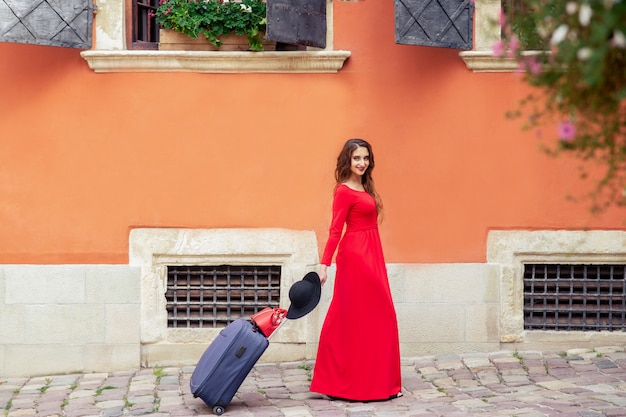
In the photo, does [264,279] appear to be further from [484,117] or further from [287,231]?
[484,117]

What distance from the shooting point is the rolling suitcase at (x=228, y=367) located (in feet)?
18.7

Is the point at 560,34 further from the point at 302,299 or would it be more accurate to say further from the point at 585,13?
the point at 302,299

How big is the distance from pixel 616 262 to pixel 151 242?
3.45 meters

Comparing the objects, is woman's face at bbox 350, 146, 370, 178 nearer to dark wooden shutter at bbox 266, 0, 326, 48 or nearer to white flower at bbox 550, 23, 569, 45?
dark wooden shutter at bbox 266, 0, 326, 48

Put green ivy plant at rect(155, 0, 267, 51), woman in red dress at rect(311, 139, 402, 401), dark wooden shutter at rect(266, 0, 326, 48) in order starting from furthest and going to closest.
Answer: green ivy plant at rect(155, 0, 267, 51) → dark wooden shutter at rect(266, 0, 326, 48) → woman in red dress at rect(311, 139, 402, 401)

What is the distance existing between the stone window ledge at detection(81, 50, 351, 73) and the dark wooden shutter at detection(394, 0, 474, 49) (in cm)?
50

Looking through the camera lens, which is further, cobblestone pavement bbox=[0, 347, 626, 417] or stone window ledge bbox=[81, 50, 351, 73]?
stone window ledge bbox=[81, 50, 351, 73]

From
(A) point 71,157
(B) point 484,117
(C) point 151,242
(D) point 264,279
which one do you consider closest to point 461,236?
(B) point 484,117

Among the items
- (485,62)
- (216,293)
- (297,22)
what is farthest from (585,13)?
(216,293)

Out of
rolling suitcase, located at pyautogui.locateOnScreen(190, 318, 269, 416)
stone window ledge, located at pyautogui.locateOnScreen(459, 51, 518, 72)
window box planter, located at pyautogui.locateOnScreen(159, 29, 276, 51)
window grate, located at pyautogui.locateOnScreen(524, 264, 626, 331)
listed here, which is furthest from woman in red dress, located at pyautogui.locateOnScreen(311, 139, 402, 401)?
window grate, located at pyautogui.locateOnScreen(524, 264, 626, 331)

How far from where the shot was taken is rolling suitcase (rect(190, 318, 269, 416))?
18.7 feet

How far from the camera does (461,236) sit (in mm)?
7094

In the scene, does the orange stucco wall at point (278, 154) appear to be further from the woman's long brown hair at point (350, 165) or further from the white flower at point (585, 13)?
the white flower at point (585, 13)

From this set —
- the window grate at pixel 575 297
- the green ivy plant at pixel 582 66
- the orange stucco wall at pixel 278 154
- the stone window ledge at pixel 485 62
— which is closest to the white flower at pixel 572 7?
the green ivy plant at pixel 582 66
